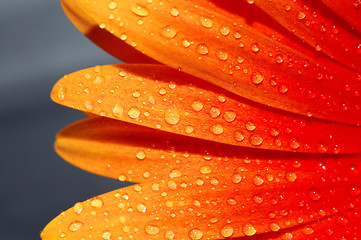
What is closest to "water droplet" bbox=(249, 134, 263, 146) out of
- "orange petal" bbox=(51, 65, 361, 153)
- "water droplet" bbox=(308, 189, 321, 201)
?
"orange petal" bbox=(51, 65, 361, 153)

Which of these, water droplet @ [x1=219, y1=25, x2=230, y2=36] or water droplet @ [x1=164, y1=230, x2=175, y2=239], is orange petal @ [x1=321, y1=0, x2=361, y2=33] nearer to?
water droplet @ [x1=219, y1=25, x2=230, y2=36]

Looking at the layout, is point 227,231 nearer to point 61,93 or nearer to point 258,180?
point 258,180

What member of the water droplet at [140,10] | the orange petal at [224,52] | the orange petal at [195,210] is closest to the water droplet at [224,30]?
the orange petal at [224,52]

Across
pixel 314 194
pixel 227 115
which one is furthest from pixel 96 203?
pixel 314 194

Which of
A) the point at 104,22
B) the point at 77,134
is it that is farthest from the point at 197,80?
the point at 77,134

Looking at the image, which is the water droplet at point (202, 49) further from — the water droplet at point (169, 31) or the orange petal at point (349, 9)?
the orange petal at point (349, 9)

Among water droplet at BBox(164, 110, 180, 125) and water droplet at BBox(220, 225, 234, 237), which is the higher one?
water droplet at BBox(164, 110, 180, 125)

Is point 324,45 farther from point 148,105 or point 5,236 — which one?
point 5,236
